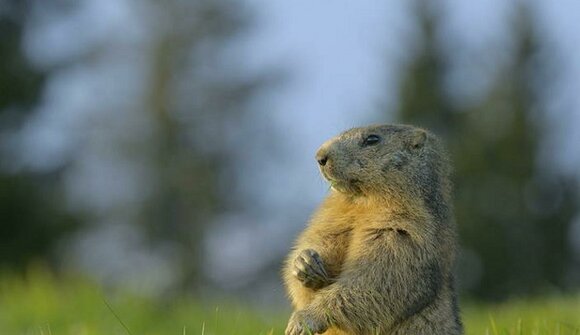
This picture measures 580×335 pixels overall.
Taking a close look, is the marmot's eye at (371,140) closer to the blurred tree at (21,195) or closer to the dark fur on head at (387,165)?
the dark fur on head at (387,165)

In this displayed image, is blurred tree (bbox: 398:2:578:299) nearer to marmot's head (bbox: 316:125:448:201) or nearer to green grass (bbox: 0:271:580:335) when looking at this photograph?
green grass (bbox: 0:271:580:335)

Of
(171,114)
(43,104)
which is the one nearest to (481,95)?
(171,114)

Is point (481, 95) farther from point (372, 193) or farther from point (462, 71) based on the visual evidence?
point (372, 193)

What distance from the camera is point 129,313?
391 inches

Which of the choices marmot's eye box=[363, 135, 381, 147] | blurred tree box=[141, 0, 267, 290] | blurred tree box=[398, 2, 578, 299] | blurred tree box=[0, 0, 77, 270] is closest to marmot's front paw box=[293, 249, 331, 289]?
marmot's eye box=[363, 135, 381, 147]

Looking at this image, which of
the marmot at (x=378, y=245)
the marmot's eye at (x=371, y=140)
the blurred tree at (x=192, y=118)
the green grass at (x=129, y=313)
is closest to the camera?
the marmot at (x=378, y=245)

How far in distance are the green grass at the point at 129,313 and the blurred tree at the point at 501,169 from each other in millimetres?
24471

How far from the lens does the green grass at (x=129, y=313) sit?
29.2ft

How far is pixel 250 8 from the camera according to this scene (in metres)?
39.0

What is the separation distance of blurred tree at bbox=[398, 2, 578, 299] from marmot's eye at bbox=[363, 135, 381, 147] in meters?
29.3

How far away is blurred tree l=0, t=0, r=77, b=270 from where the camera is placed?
24.8 meters

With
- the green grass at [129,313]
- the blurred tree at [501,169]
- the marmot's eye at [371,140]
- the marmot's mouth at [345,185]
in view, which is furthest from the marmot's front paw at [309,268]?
the blurred tree at [501,169]

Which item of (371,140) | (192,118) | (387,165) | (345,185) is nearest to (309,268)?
(345,185)

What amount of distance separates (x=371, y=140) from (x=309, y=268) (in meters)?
0.88
